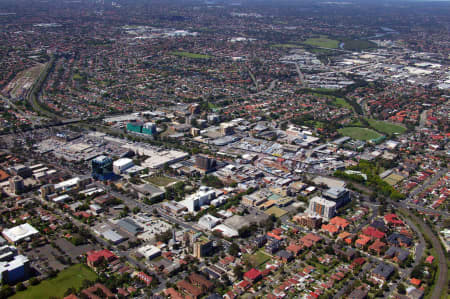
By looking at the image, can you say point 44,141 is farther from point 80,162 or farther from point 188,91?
point 188,91

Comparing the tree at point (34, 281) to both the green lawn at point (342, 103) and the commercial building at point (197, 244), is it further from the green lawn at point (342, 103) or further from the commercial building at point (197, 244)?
the green lawn at point (342, 103)

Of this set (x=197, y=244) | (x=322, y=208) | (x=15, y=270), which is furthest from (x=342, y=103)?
(x=15, y=270)

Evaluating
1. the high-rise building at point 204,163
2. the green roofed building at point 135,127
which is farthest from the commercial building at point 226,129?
the high-rise building at point 204,163

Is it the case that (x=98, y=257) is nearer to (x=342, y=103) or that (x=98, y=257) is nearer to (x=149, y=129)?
(x=149, y=129)

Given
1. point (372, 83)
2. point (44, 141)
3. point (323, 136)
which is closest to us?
point (44, 141)

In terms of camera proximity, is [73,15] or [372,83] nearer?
[372,83]

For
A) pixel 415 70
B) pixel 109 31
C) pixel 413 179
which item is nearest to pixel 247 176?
pixel 413 179
